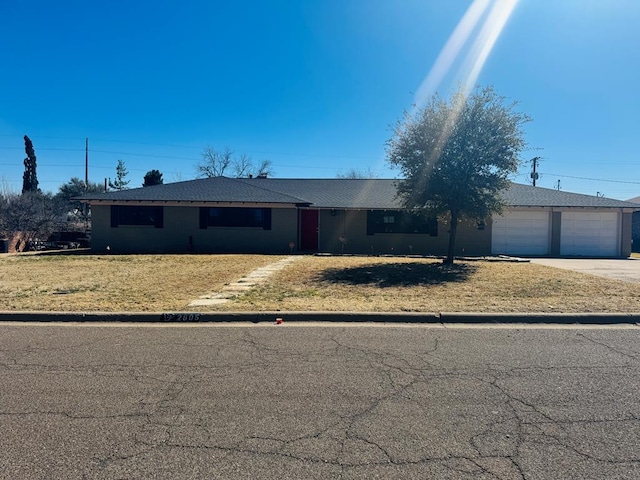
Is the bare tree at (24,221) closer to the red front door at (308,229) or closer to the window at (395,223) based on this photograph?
the red front door at (308,229)

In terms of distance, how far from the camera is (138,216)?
20.4 m

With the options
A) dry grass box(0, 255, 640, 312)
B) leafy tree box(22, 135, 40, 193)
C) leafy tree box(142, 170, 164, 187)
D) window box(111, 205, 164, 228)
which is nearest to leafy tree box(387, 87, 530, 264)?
dry grass box(0, 255, 640, 312)

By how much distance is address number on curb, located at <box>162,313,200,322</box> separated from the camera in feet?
22.2

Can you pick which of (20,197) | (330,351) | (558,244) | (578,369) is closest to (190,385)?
(330,351)

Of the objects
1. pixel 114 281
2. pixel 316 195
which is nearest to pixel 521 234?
pixel 316 195

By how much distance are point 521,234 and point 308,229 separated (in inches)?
426

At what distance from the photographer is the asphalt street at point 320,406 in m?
2.74

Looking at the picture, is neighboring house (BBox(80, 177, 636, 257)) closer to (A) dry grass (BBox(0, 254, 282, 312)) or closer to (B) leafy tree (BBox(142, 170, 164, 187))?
(A) dry grass (BBox(0, 254, 282, 312))

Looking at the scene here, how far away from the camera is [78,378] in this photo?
4.20 m

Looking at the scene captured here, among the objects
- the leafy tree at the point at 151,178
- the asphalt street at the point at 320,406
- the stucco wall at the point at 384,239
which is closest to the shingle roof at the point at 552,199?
the stucco wall at the point at 384,239

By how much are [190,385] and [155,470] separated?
54.6 inches

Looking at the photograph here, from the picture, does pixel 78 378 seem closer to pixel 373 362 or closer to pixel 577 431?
pixel 373 362

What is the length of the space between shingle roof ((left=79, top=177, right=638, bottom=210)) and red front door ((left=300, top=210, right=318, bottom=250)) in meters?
0.70

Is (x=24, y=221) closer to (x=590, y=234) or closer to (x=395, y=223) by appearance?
(x=395, y=223)
